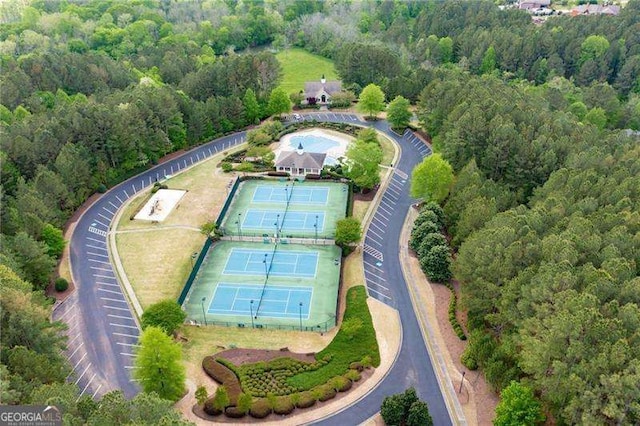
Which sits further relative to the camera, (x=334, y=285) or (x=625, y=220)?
(x=334, y=285)

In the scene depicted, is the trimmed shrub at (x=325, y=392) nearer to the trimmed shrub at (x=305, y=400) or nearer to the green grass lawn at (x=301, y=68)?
the trimmed shrub at (x=305, y=400)

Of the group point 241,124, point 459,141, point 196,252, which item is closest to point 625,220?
point 459,141

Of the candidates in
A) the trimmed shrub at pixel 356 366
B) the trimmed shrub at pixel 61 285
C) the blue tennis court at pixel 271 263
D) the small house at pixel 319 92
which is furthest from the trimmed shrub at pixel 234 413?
the small house at pixel 319 92

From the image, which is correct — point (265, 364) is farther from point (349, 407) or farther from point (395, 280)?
point (395, 280)

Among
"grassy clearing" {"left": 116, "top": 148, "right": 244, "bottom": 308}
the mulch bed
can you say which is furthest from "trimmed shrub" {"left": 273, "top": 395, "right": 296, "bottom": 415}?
"grassy clearing" {"left": 116, "top": 148, "right": 244, "bottom": 308}

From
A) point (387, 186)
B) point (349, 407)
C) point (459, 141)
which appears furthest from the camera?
point (387, 186)

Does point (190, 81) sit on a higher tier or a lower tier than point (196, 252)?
higher

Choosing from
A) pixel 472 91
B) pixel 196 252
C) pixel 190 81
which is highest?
pixel 472 91
